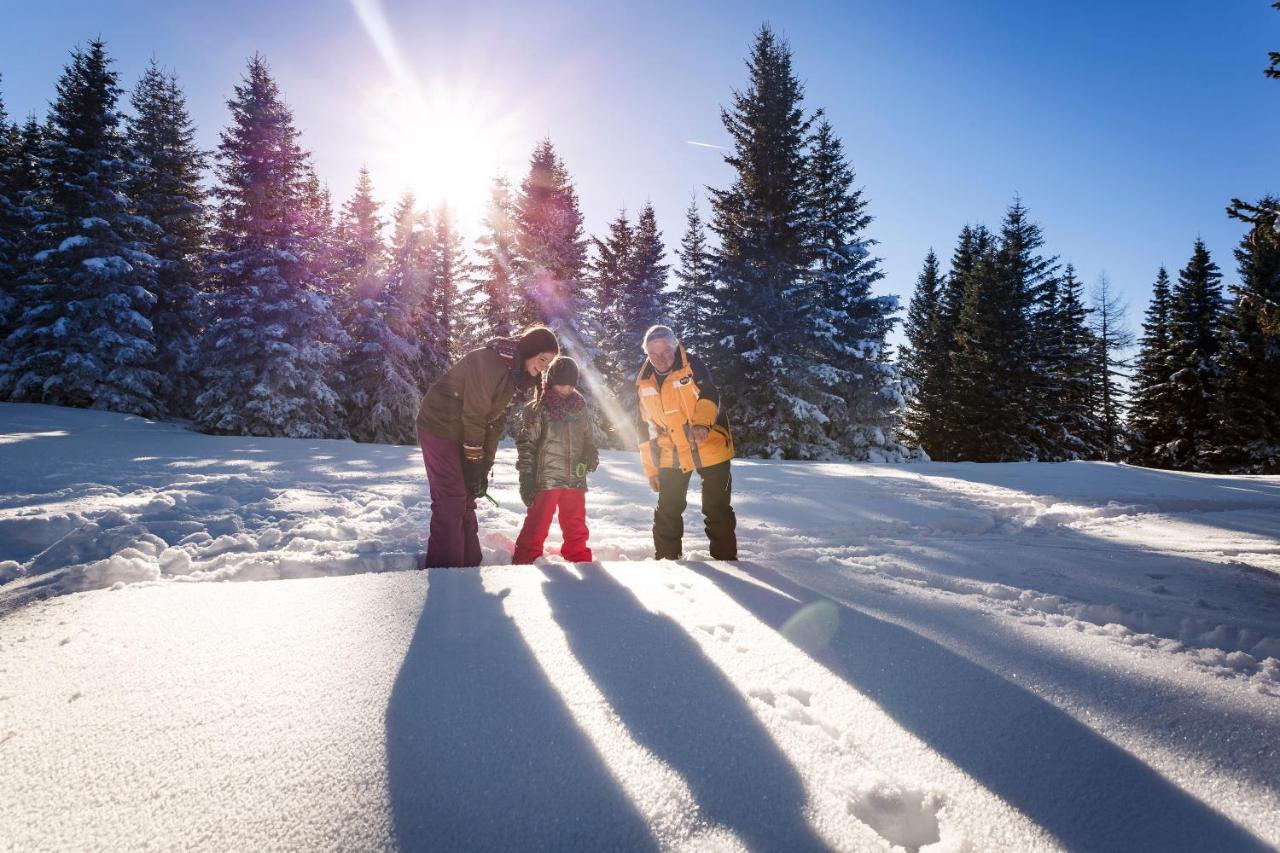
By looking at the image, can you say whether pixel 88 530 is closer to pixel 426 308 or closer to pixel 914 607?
pixel 914 607

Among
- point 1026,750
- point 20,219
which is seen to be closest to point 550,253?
point 20,219

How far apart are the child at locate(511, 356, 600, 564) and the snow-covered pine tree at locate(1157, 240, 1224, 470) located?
2891cm

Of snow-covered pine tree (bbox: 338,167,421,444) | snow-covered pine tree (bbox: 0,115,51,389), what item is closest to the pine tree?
snow-covered pine tree (bbox: 338,167,421,444)

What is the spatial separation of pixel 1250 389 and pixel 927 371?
35.5ft

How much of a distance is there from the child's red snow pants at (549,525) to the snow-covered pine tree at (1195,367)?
28880mm

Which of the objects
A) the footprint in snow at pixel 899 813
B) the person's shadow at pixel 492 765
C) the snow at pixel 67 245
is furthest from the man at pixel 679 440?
the snow at pixel 67 245

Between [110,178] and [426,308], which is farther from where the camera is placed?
[426,308]

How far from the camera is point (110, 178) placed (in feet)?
53.8

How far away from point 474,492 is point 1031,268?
1151 inches

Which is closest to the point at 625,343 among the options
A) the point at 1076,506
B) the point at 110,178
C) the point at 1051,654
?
the point at 110,178

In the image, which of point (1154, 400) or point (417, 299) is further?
point (1154, 400)

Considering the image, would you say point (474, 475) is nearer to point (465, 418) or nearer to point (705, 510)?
point (465, 418)

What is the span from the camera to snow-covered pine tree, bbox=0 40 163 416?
1475cm

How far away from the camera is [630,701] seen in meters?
1.62
